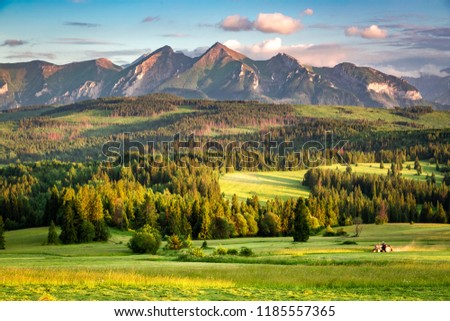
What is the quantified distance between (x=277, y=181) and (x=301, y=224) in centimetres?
7028

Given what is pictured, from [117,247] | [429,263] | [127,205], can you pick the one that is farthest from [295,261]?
[127,205]

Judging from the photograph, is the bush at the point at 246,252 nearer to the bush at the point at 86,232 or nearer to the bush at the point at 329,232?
the bush at the point at 329,232

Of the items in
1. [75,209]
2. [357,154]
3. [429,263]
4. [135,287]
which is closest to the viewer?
[135,287]

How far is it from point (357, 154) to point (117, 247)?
9516 cm

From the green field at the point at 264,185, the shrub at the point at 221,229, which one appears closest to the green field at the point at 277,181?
the green field at the point at 264,185

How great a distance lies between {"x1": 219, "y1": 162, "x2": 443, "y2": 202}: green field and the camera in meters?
92.7

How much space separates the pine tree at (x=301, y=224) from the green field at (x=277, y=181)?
45.8 m

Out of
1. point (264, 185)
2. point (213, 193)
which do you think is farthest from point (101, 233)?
point (264, 185)

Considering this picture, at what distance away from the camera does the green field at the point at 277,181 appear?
9269cm

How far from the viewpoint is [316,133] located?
583 ft

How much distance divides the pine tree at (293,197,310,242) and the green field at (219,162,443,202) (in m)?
45.8

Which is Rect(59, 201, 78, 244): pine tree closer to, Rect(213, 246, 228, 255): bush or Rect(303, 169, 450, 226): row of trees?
Rect(213, 246, 228, 255): bush

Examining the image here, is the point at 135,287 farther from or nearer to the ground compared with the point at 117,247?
farther from the ground
